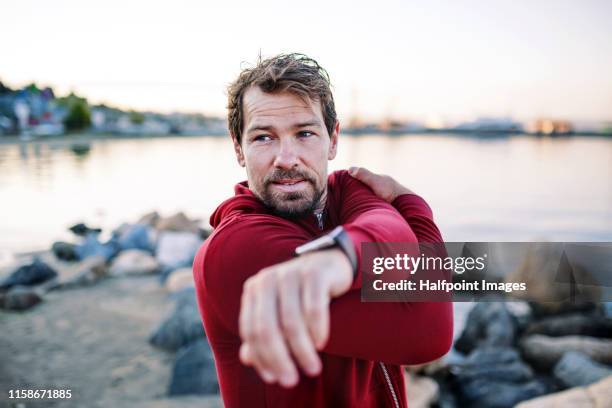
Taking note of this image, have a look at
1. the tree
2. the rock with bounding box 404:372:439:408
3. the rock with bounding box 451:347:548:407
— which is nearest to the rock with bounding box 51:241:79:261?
the rock with bounding box 404:372:439:408

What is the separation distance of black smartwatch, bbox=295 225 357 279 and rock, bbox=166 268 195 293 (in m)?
5.83

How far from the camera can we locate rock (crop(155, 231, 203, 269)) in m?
7.75

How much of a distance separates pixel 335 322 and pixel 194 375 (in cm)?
315

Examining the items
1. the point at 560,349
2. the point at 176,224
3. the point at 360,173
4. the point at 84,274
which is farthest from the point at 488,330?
the point at 176,224

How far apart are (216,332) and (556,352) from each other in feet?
15.7

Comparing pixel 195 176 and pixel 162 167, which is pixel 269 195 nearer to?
pixel 195 176

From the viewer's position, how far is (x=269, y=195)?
1.67m

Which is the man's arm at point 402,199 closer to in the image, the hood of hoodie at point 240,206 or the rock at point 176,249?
the hood of hoodie at point 240,206

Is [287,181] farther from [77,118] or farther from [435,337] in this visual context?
[77,118]

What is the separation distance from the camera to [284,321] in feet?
2.36

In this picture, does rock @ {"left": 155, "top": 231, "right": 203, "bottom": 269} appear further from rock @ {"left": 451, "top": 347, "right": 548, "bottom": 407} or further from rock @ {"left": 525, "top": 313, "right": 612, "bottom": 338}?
rock @ {"left": 525, "top": 313, "right": 612, "bottom": 338}

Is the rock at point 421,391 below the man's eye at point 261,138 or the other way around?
below

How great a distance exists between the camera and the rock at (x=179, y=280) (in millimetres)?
6442

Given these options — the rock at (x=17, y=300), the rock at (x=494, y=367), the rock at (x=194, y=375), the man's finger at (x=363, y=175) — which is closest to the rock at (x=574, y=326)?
the rock at (x=494, y=367)
